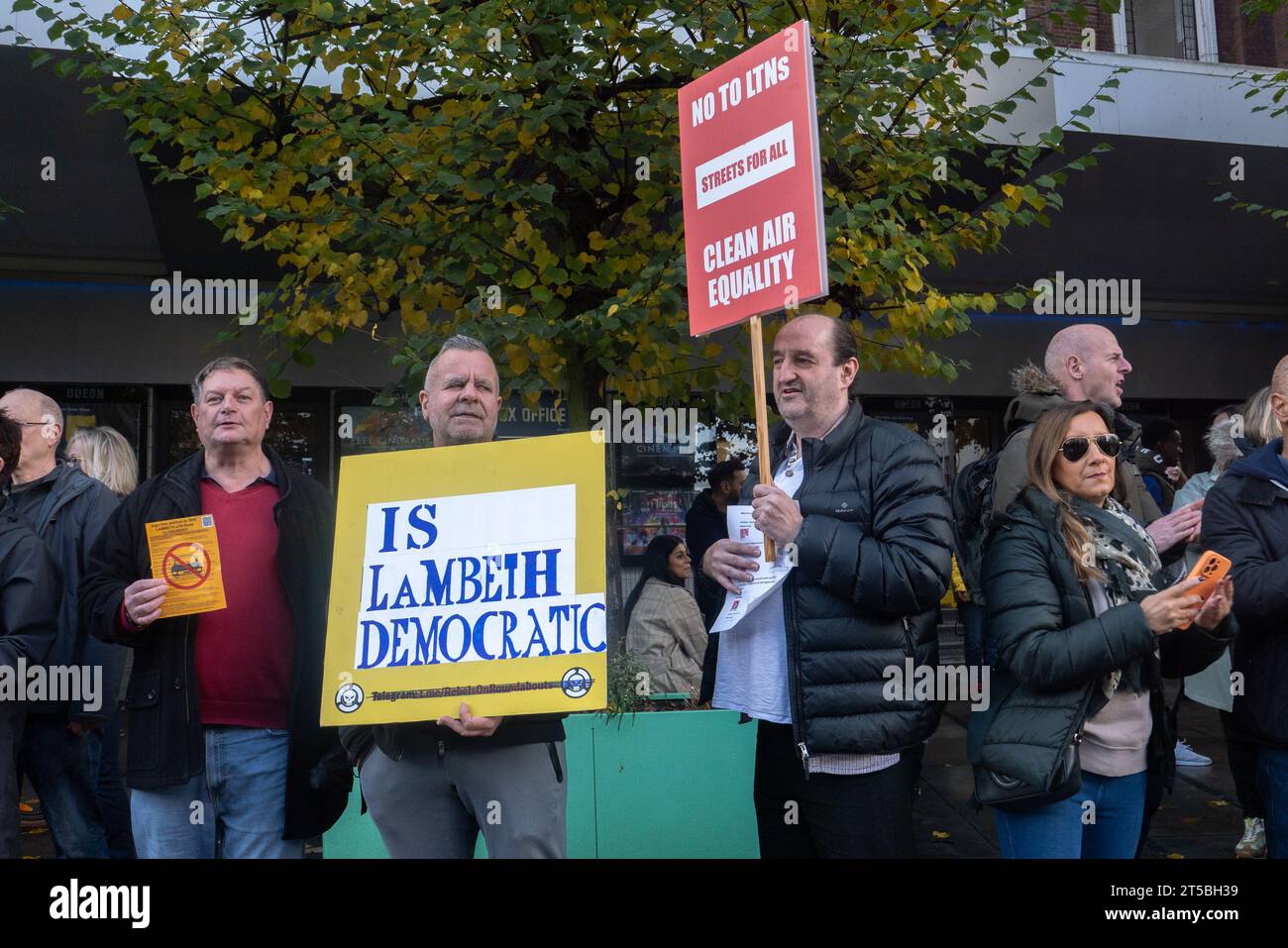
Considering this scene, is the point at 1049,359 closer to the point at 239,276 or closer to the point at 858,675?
the point at 858,675

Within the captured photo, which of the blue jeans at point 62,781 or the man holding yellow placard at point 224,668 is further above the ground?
the man holding yellow placard at point 224,668

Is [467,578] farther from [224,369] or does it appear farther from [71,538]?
[71,538]

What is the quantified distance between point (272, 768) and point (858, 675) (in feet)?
5.63

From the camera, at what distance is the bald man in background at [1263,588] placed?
3.51m

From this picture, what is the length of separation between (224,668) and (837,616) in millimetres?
1778

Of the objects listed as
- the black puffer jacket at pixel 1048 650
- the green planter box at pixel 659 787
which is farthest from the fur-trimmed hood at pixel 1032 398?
the green planter box at pixel 659 787

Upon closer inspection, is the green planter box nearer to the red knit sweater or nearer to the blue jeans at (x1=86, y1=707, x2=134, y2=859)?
the blue jeans at (x1=86, y1=707, x2=134, y2=859)

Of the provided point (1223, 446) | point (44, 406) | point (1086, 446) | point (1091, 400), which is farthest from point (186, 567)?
point (1223, 446)

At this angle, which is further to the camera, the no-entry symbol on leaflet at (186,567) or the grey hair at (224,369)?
the grey hair at (224,369)

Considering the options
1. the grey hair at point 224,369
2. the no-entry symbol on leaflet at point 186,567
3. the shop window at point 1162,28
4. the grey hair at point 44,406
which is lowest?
the no-entry symbol on leaflet at point 186,567

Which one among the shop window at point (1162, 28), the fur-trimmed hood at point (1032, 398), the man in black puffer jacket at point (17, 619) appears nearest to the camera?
the man in black puffer jacket at point (17, 619)

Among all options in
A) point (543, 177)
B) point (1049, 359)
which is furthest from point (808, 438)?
point (543, 177)

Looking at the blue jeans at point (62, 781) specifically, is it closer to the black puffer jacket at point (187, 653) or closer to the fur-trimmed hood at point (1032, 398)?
the black puffer jacket at point (187, 653)

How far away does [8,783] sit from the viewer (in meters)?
3.89
